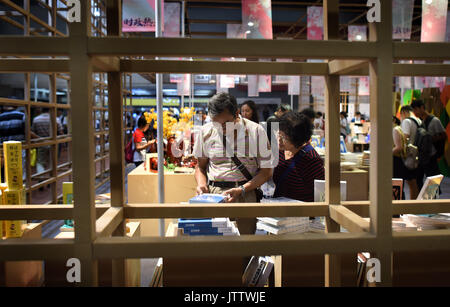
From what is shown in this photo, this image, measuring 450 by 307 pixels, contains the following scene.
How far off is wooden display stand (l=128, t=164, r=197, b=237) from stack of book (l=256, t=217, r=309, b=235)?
269cm

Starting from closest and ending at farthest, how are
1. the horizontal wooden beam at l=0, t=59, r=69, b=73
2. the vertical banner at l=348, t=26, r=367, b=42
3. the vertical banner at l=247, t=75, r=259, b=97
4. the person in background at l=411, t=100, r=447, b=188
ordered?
1. the horizontal wooden beam at l=0, t=59, r=69, b=73
2. the person in background at l=411, t=100, r=447, b=188
3. the vertical banner at l=348, t=26, r=367, b=42
4. the vertical banner at l=247, t=75, r=259, b=97

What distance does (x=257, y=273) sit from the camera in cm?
140

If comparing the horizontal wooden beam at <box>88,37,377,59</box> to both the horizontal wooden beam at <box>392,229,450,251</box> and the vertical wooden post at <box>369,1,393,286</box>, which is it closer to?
the vertical wooden post at <box>369,1,393,286</box>

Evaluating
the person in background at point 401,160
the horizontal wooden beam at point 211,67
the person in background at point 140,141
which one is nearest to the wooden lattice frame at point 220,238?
the horizontal wooden beam at point 211,67

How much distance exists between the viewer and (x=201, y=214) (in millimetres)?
1369

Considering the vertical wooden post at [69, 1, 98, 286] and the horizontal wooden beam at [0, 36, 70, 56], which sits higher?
the horizontal wooden beam at [0, 36, 70, 56]

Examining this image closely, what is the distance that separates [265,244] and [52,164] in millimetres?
4875

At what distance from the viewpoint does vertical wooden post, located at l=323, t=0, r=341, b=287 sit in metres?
1.25

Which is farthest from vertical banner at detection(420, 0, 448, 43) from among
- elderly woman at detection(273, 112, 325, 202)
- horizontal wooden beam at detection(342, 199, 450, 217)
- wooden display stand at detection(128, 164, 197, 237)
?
horizontal wooden beam at detection(342, 199, 450, 217)

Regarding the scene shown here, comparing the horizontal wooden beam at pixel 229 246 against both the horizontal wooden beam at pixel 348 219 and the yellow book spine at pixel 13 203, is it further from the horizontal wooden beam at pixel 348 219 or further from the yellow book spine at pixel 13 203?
the yellow book spine at pixel 13 203

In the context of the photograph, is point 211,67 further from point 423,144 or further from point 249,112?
point 423,144

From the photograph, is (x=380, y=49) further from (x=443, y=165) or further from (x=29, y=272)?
(x=443, y=165)

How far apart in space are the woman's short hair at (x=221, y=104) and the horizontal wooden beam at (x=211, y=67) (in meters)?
1.56
